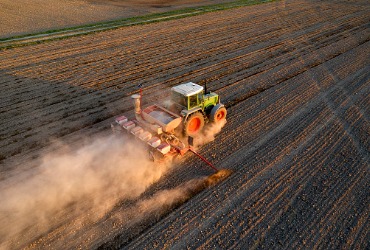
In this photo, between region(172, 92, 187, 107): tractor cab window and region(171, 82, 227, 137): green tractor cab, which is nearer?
region(171, 82, 227, 137): green tractor cab

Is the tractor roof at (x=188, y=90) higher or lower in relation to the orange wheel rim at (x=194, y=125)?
higher

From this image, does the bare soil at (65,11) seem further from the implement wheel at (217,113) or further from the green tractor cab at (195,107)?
the implement wheel at (217,113)

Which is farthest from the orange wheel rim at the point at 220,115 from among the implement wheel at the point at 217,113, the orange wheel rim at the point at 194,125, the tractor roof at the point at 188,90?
the tractor roof at the point at 188,90

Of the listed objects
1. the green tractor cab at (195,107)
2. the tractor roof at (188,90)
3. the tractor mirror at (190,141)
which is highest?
the tractor roof at (188,90)

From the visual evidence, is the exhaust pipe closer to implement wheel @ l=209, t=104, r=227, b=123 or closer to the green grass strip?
implement wheel @ l=209, t=104, r=227, b=123

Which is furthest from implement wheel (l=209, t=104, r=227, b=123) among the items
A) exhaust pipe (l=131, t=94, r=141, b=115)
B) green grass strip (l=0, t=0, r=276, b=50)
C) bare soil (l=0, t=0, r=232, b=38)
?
bare soil (l=0, t=0, r=232, b=38)

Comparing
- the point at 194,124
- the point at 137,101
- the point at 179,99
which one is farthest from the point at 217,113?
the point at 137,101

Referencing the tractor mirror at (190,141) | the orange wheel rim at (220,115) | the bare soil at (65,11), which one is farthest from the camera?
the bare soil at (65,11)

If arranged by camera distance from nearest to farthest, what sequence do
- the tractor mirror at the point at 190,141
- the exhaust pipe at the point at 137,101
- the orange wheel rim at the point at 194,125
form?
the tractor mirror at the point at 190,141 → the exhaust pipe at the point at 137,101 → the orange wheel rim at the point at 194,125

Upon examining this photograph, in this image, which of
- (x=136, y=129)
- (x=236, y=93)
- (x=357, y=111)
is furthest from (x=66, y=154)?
(x=357, y=111)
